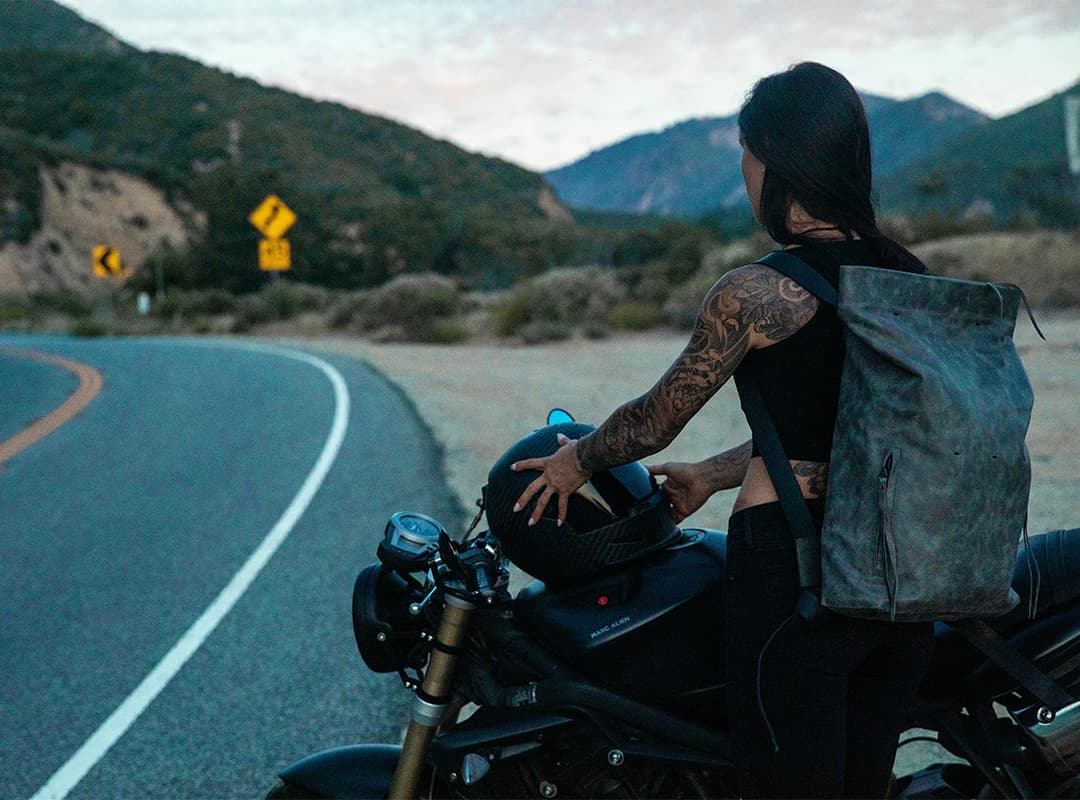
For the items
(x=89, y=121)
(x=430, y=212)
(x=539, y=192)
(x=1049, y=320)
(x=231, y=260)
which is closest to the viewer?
(x=1049, y=320)

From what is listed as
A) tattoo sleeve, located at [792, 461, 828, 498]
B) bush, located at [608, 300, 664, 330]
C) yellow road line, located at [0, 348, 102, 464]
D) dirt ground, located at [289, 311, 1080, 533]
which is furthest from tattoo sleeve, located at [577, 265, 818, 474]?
bush, located at [608, 300, 664, 330]

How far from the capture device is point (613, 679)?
248cm

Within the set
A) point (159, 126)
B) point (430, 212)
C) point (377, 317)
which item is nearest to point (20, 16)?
point (159, 126)

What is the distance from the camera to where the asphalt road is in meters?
4.27

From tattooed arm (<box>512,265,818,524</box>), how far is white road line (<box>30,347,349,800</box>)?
251cm

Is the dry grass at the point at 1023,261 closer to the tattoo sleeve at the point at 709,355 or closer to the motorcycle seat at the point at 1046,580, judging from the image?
the motorcycle seat at the point at 1046,580

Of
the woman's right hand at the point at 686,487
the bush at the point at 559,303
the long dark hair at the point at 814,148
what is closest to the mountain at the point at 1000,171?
the bush at the point at 559,303

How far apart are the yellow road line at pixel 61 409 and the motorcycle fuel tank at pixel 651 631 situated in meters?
10.1

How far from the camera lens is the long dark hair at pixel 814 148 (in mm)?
2238

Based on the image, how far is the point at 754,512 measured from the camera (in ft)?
7.56

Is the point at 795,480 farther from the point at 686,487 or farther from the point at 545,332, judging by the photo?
the point at 545,332

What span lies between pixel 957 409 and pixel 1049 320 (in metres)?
19.2

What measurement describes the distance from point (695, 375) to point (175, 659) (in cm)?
371

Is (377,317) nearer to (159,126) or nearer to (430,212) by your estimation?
(430,212)
